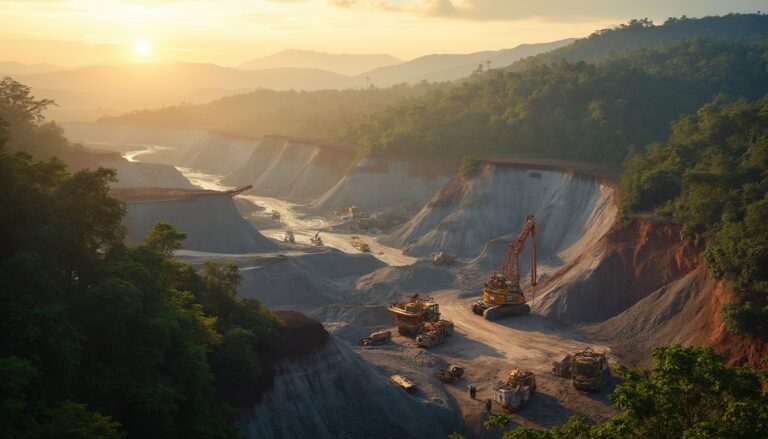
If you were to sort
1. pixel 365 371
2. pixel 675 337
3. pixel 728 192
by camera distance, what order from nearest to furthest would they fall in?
pixel 365 371 → pixel 675 337 → pixel 728 192

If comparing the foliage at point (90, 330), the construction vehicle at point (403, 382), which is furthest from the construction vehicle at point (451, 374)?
the foliage at point (90, 330)

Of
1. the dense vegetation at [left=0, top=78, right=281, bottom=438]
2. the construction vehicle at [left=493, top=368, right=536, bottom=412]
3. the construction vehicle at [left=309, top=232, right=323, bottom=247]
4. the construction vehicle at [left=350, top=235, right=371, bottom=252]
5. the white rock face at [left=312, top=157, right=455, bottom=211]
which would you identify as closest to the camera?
the dense vegetation at [left=0, top=78, right=281, bottom=438]

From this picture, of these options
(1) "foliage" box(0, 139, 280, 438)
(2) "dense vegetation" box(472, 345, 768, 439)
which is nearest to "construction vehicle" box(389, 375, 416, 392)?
(1) "foliage" box(0, 139, 280, 438)

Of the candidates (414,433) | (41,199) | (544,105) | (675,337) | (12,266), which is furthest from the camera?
(544,105)

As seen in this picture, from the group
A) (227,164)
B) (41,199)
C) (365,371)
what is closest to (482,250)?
(365,371)

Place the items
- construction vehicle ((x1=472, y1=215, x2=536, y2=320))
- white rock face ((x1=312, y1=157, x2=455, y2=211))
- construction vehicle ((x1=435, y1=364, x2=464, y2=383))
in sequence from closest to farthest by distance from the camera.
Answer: construction vehicle ((x1=435, y1=364, x2=464, y2=383)), construction vehicle ((x1=472, y1=215, x2=536, y2=320)), white rock face ((x1=312, y1=157, x2=455, y2=211))

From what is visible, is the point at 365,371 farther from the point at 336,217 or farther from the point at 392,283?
the point at 336,217

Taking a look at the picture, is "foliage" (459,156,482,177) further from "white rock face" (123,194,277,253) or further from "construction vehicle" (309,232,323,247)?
"white rock face" (123,194,277,253)

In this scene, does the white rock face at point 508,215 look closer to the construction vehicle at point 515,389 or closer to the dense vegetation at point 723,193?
the dense vegetation at point 723,193
